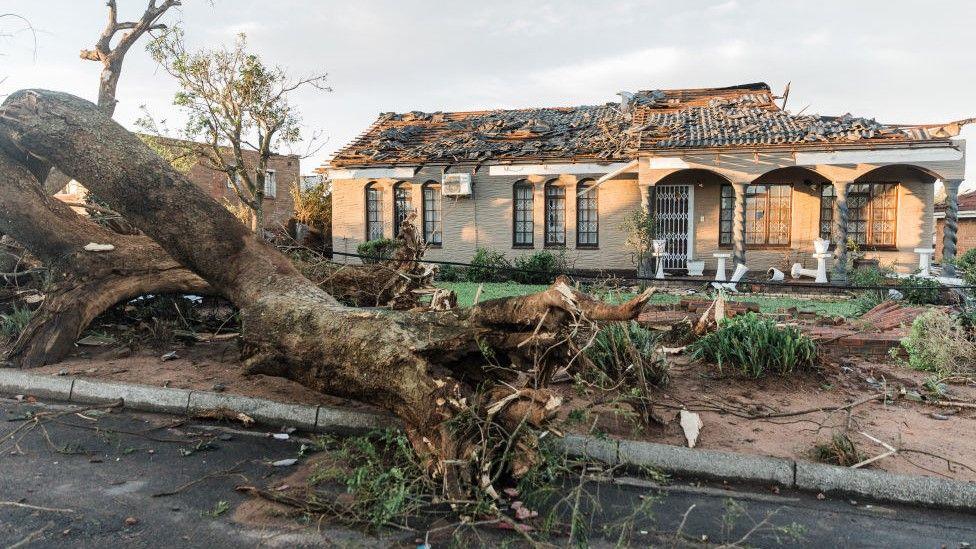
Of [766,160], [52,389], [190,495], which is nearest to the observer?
[190,495]

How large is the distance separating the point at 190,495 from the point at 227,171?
16329 millimetres

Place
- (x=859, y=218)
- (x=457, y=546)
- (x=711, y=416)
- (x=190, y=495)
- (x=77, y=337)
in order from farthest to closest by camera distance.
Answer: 1. (x=859, y=218)
2. (x=77, y=337)
3. (x=711, y=416)
4. (x=190, y=495)
5. (x=457, y=546)

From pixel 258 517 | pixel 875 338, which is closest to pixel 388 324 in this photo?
pixel 258 517

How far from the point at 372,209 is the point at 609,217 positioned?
25.0 feet

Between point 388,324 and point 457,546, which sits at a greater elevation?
point 388,324

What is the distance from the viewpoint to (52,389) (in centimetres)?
578

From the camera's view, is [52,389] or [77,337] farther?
[77,337]

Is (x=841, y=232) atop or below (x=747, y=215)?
below

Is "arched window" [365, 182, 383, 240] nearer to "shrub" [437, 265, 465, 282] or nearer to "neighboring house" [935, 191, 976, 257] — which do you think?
"shrub" [437, 265, 465, 282]

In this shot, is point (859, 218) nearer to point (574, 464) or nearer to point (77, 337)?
point (574, 464)

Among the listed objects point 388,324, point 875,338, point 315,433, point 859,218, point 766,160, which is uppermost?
point 766,160

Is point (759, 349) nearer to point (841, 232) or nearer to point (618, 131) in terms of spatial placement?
point (841, 232)

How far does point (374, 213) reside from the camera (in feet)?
64.8

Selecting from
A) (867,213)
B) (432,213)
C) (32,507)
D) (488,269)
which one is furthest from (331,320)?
(867,213)
